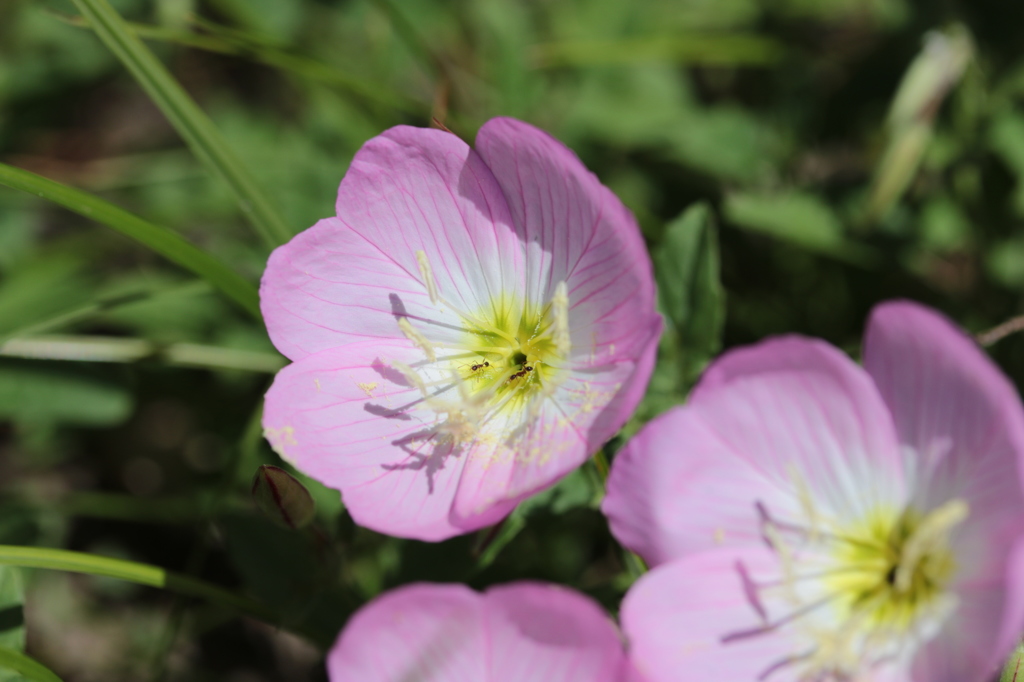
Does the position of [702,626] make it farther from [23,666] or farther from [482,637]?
[23,666]

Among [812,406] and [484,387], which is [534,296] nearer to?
[484,387]

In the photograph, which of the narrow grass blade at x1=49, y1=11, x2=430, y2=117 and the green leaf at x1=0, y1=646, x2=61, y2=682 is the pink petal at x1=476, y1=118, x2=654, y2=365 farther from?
the green leaf at x1=0, y1=646, x2=61, y2=682

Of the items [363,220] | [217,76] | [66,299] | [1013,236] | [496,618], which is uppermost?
[217,76]

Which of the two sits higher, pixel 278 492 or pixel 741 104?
pixel 741 104

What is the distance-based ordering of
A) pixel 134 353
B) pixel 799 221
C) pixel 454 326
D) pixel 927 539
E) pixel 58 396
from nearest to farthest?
pixel 927 539 < pixel 454 326 < pixel 134 353 < pixel 58 396 < pixel 799 221

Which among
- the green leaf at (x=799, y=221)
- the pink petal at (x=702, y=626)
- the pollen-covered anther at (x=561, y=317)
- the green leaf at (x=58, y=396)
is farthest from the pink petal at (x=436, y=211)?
the green leaf at (x=58, y=396)

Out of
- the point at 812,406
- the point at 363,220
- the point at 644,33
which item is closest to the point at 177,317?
the point at 363,220

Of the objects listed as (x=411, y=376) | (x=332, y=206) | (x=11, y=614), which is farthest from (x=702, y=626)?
(x=332, y=206)
